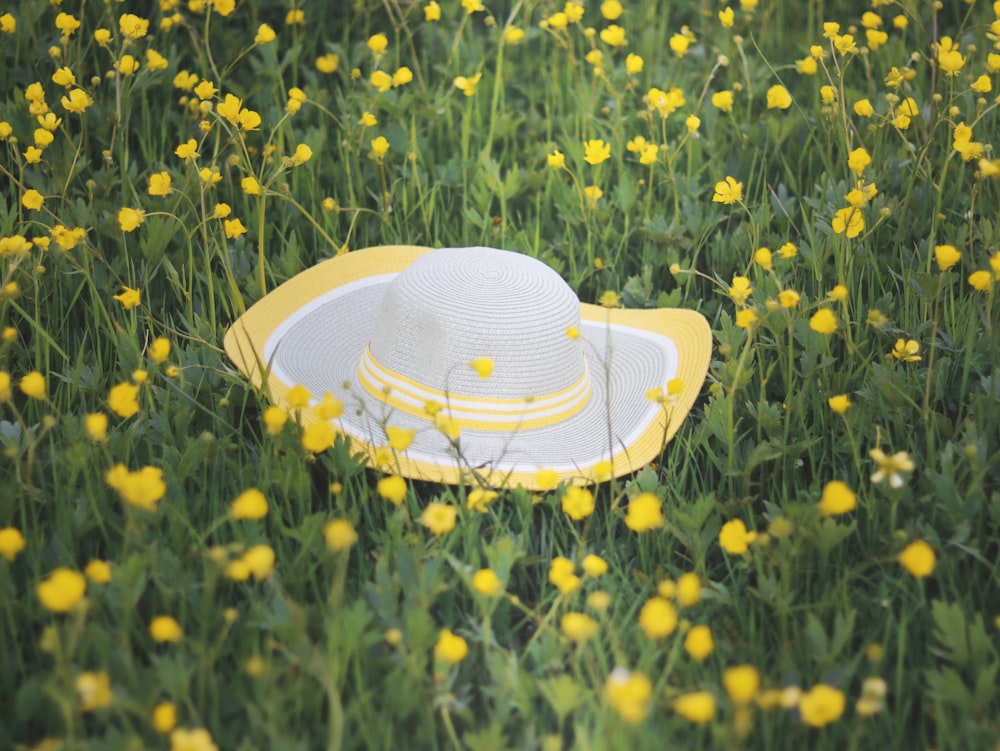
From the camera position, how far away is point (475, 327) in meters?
1.98

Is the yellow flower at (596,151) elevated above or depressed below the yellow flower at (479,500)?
above

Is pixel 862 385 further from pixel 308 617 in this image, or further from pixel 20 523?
pixel 20 523

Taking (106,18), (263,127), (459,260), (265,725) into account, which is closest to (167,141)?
(263,127)

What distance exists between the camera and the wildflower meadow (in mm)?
1439

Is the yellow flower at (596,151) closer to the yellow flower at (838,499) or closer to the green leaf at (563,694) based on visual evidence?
the yellow flower at (838,499)

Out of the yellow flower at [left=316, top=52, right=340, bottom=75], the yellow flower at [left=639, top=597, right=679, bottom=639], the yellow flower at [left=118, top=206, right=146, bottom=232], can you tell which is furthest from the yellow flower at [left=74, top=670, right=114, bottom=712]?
the yellow flower at [left=316, top=52, right=340, bottom=75]

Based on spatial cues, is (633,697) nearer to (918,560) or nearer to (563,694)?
(563,694)

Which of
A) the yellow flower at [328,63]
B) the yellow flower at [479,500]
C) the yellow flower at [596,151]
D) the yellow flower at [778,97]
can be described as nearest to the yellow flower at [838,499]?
the yellow flower at [479,500]

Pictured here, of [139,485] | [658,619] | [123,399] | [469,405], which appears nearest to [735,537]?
[658,619]

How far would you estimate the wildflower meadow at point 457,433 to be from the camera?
56.7 inches

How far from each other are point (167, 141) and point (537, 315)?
1.50 meters

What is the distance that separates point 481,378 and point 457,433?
0.25 metres

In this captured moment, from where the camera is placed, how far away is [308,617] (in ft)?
5.05

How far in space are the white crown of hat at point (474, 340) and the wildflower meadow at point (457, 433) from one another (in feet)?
0.60
